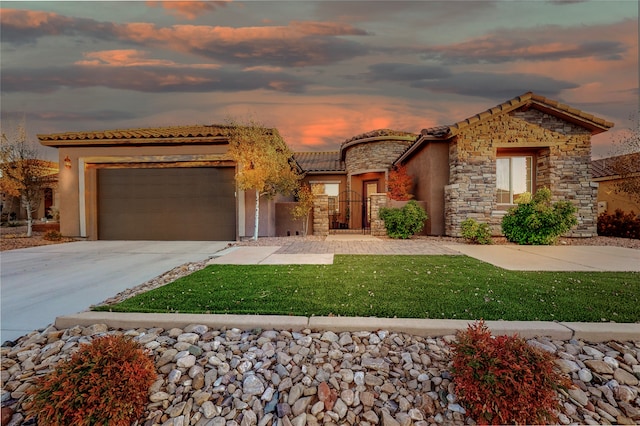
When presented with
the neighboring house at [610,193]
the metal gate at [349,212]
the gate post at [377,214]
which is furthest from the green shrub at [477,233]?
the metal gate at [349,212]

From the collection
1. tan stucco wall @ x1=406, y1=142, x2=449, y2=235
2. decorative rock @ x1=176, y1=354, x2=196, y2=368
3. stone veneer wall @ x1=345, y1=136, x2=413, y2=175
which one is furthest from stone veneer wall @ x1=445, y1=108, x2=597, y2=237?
decorative rock @ x1=176, y1=354, x2=196, y2=368

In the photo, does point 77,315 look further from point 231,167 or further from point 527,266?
point 231,167

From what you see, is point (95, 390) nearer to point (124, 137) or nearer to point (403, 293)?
point (403, 293)

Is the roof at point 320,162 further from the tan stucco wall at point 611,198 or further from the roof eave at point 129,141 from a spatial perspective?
the tan stucco wall at point 611,198

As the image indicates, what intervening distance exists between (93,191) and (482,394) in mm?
12505

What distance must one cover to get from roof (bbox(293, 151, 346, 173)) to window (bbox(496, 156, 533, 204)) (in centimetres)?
813

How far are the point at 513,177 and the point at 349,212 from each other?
7862 mm

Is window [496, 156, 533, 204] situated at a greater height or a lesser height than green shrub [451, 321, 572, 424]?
greater

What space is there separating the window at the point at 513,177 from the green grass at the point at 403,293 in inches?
258

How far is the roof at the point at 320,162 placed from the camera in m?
16.8

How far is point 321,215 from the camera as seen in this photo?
456 inches

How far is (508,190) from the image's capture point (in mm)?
10781

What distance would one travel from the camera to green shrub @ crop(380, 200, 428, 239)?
33.2 ft

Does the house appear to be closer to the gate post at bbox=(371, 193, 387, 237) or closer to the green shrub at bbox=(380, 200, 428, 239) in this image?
the green shrub at bbox=(380, 200, 428, 239)
